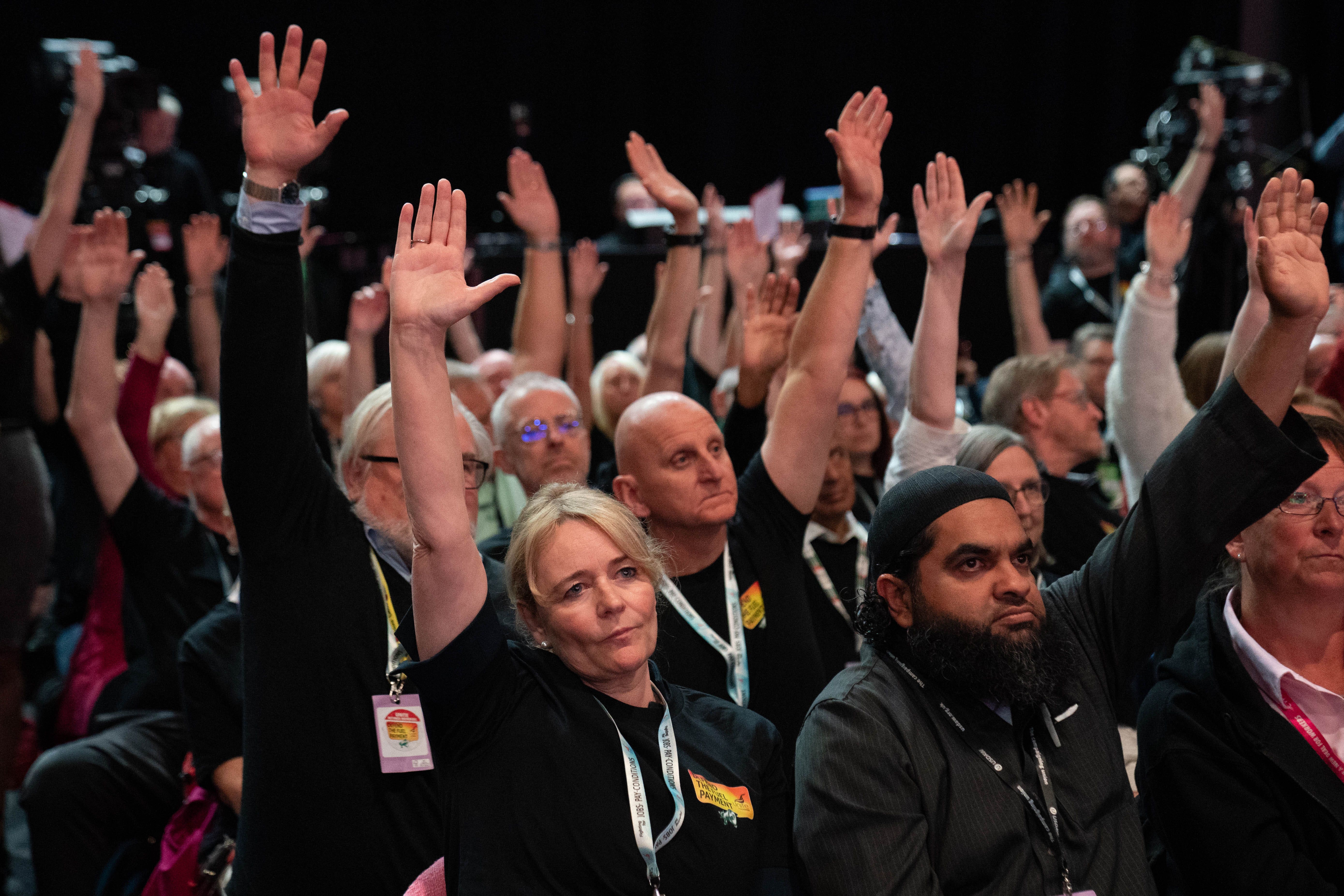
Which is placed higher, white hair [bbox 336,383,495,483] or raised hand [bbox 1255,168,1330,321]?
raised hand [bbox 1255,168,1330,321]

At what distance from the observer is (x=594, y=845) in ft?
5.53

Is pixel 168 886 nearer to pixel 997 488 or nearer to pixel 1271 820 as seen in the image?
pixel 997 488

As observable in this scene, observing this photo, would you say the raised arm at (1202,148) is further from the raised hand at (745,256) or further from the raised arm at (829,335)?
the raised arm at (829,335)

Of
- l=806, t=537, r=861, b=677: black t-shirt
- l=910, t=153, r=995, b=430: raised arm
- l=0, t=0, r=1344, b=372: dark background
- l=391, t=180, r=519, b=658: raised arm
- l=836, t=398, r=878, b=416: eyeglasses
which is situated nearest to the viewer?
l=391, t=180, r=519, b=658: raised arm

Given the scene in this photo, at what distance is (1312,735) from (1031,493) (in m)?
0.82

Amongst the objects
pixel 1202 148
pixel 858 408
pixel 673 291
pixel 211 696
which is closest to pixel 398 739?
pixel 211 696

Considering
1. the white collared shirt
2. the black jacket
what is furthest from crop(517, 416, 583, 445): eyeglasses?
the white collared shirt

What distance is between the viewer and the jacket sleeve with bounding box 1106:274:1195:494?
116 inches

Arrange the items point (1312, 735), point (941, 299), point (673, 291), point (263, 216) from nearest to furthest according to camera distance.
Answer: point (263, 216) → point (1312, 735) → point (941, 299) → point (673, 291)

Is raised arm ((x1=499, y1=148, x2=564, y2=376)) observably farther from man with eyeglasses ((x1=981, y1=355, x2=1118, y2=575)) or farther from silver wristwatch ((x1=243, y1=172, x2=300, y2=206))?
silver wristwatch ((x1=243, y1=172, x2=300, y2=206))

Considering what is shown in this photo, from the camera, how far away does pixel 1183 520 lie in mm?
1905

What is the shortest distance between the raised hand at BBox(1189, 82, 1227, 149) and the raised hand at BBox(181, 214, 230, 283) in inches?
151

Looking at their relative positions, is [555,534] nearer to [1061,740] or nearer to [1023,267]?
[1061,740]

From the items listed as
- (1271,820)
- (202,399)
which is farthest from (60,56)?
(1271,820)
